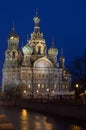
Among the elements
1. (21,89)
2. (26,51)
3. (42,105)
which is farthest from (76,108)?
(26,51)

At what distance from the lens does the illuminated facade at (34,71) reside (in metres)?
119

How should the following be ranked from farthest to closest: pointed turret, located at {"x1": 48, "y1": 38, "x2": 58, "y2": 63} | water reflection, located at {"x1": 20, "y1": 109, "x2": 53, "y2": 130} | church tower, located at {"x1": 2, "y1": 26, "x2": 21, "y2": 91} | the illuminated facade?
1. pointed turret, located at {"x1": 48, "y1": 38, "x2": 58, "y2": 63}
2. church tower, located at {"x1": 2, "y1": 26, "x2": 21, "y2": 91}
3. the illuminated facade
4. water reflection, located at {"x1": 20, "y1": 109, "x2": 53, "y2": 130}

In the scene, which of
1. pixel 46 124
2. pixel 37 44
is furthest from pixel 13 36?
pixel 46 124

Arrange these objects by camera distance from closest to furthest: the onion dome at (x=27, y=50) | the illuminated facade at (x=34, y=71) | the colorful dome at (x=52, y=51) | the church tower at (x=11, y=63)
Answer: the illuminated facade at (x=34, y=71) → the church tower at (x=11, y=63) → the onion dome at (x=27, y=50) → the colorful dome at (x=52, y=51)

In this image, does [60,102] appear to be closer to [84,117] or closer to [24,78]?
[84,117]

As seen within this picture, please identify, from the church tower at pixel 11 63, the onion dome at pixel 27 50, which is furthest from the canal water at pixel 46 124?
the onion dome at pixel 27 50

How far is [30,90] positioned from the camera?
392ft

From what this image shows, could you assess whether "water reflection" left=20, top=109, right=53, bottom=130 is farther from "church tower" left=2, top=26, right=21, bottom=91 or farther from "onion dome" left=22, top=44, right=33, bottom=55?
"onion dome" left=22, top=44, right=33, bottom=55

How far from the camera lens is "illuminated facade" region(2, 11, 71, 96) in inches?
4702

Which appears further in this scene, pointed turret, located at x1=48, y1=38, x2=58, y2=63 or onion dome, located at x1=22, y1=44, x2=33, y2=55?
pointed turret, located at x1=48, y1=38, x2=58, y2=63

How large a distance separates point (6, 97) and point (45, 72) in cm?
1471

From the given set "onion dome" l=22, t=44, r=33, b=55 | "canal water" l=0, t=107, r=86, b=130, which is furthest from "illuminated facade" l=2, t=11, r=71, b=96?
"canal water" l=0, t=107, r=86, b=130

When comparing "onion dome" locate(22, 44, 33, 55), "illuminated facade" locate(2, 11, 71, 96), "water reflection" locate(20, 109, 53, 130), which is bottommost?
"water reflection" locate(20, 109, 53, 130)

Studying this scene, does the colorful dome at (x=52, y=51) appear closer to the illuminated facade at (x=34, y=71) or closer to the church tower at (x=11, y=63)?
the illuminated facade at (x=34, y=71)
